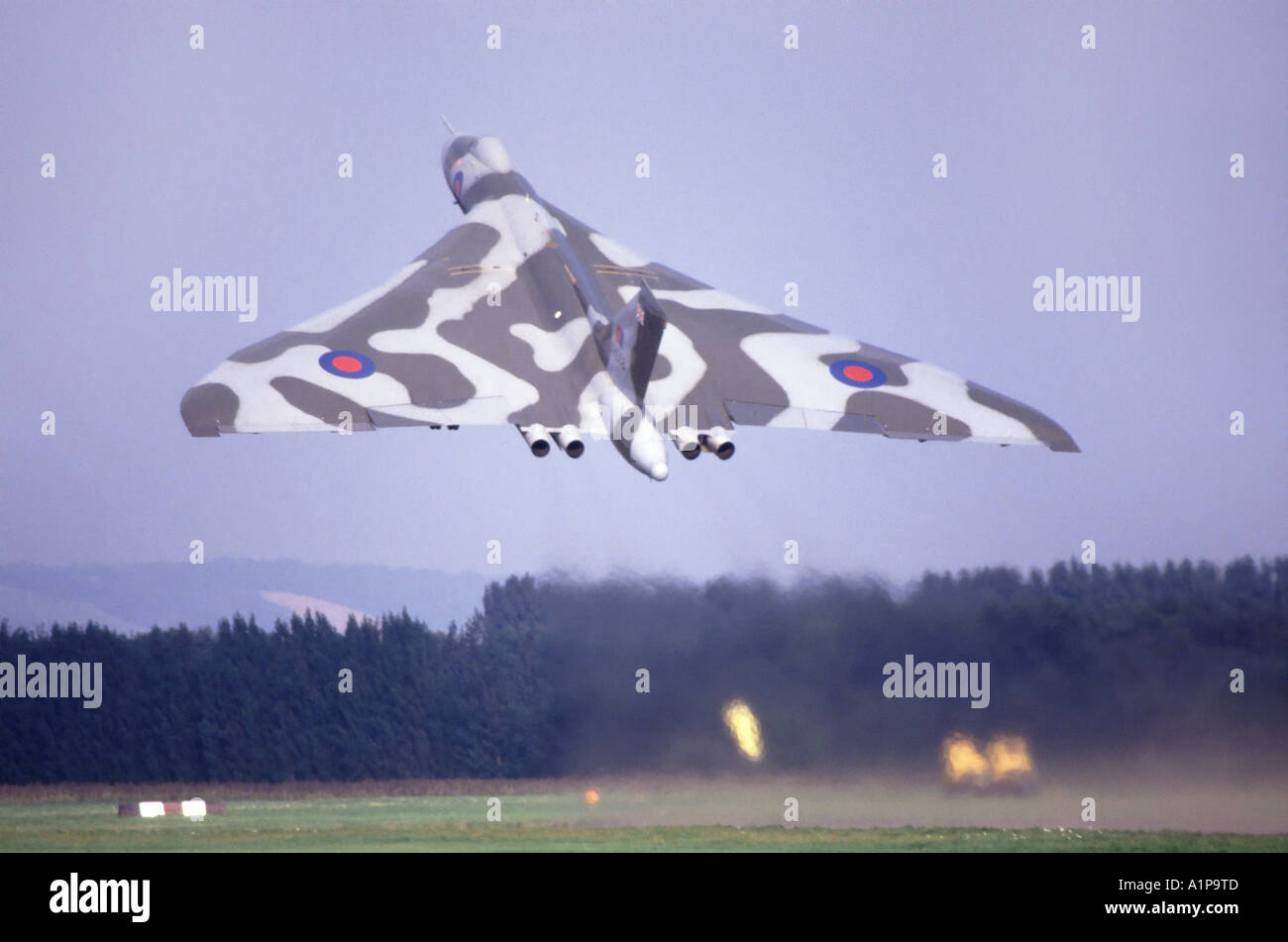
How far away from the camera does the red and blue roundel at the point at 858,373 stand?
28.0m

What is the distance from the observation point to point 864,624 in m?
26.6

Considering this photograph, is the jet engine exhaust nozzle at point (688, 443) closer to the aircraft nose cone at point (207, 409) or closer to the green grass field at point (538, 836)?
the green grass field at point (538, 836)

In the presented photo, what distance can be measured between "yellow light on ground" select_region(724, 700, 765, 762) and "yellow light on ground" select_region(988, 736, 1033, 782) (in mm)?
3632

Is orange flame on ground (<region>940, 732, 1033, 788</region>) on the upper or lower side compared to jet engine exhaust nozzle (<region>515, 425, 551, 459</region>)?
lower

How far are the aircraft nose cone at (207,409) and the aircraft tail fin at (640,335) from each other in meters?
5.98

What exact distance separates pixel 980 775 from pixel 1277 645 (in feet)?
19.4

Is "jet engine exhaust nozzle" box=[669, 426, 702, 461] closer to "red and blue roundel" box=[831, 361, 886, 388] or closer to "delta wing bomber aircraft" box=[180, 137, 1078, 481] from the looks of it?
"delta wing bomber aircraft" box=[180, 137, 1078, 481]

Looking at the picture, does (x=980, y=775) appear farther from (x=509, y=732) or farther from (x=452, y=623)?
(x=452, y=623)

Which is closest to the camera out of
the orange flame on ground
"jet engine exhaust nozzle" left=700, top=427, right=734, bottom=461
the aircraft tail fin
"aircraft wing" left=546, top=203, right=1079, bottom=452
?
the aircraft tail fin

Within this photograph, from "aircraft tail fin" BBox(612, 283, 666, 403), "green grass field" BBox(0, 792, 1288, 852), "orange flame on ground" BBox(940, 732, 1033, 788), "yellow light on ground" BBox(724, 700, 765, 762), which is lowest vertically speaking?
"green grass field" BBox(0, 792, 1288, 852)

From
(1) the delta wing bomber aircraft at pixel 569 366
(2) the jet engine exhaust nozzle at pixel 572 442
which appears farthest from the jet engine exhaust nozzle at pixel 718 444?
(2) the jet engine exhaust nozzle at pixel 572 442

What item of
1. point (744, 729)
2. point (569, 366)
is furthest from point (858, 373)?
point (744, 729)

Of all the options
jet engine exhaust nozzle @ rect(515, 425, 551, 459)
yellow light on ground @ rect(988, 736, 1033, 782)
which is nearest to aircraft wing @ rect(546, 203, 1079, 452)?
jet engine exhaust nozzle @ rect(515, 425, 551, 459)

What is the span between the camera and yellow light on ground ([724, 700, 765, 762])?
995 inches
